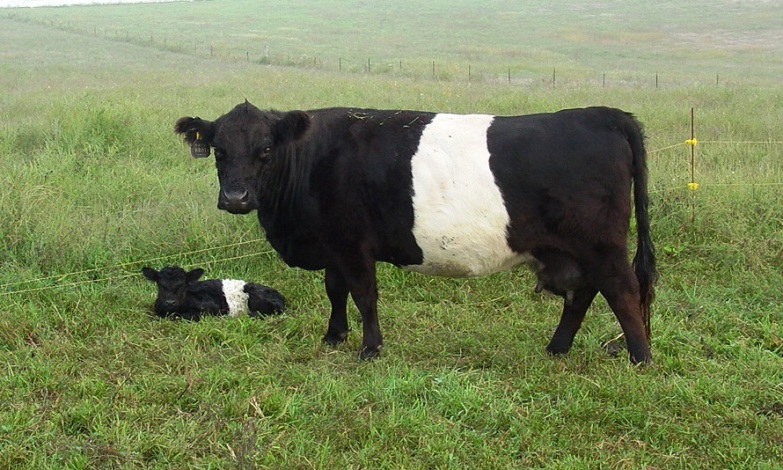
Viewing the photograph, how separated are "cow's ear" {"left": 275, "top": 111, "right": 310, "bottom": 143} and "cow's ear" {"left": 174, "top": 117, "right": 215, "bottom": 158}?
48 cm

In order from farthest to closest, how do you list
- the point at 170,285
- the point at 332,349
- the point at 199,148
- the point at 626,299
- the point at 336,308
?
the point at 170,285 → the point at 336,308 → the point at 332,349 → the point at 199,148 → the point at 626,299

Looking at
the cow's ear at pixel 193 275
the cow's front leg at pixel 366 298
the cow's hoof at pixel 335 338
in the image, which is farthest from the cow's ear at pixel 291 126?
the cow's ear at pixel 193 275

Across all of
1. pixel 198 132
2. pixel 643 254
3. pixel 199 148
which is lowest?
pixel 643 254

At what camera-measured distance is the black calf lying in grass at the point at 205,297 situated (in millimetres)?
6777

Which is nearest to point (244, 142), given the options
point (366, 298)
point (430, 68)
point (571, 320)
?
point (366, 298)

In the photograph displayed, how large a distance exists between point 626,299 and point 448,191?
4.74 ft

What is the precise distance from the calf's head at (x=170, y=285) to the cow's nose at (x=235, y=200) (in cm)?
152

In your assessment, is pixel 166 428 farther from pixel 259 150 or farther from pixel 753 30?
pixel 753 30

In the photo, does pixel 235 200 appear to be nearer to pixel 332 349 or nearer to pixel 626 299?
pixel 332 349

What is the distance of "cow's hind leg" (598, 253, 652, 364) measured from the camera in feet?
18.4

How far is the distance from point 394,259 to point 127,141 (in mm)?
7248

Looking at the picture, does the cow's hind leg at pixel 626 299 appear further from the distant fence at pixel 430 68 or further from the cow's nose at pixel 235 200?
the distant fence at pixel 430 68

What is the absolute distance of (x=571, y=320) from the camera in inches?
237

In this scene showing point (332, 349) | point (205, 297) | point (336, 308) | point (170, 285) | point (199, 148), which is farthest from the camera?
point (205, 297)
